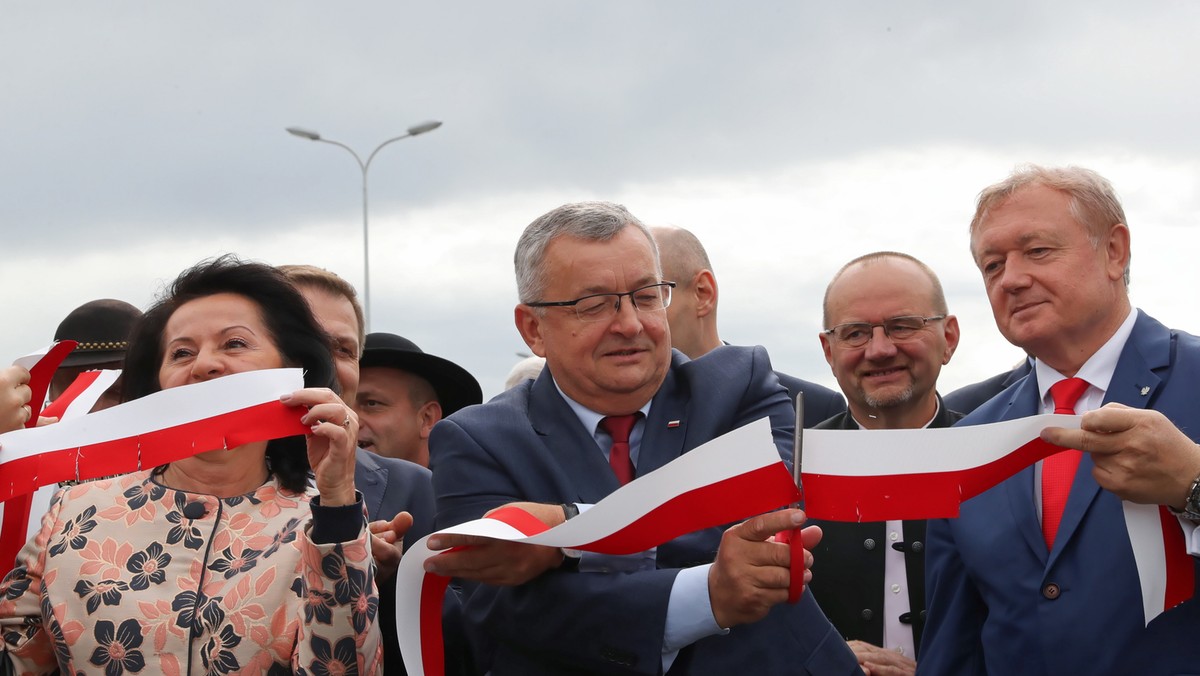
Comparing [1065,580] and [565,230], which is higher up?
[565,230]

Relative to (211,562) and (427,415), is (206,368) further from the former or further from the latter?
(427,415)

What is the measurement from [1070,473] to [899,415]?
1.64 m

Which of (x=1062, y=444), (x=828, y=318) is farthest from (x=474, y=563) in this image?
(x=828, y=318)

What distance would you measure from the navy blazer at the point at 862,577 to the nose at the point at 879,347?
796mm

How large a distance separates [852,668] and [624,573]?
0.72 meters

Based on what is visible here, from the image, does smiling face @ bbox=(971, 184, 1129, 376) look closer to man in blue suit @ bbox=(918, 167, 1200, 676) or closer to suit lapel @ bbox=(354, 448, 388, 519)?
man in blue suit @ bbox=(918, 167, 1200, 676)

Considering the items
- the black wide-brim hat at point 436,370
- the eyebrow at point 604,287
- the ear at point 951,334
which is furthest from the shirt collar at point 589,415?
the ear at point 951,334

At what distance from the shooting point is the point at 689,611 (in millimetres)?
3518

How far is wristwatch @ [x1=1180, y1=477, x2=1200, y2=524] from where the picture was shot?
327cm

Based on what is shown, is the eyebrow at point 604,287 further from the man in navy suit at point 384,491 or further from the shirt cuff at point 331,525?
the shirt cuff at point 331,525

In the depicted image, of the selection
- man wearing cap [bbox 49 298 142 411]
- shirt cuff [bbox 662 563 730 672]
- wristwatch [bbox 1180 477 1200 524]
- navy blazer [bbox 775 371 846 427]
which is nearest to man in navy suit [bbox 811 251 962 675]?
navy blazer [bbox 775 371 846 427]

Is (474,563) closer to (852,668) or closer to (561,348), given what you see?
(561,348)

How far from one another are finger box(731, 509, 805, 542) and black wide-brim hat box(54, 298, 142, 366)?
3656 mm

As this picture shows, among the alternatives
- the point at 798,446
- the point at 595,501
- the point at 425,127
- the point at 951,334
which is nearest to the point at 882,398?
the point at 951,334
